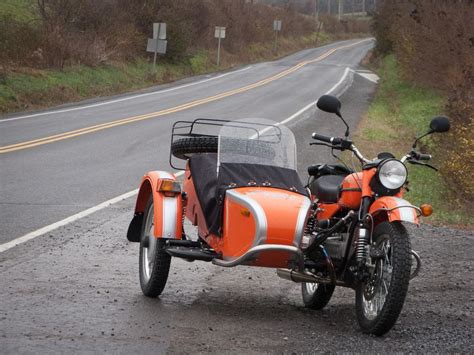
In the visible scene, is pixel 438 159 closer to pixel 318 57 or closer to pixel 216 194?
pixel 216 194

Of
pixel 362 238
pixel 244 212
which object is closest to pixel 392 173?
pixel 362 238

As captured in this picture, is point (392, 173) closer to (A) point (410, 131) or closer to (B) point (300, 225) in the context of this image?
(B) point (300, 225)

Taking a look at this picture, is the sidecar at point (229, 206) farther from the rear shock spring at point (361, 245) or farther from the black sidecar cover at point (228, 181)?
the rear shock spring at point (361, 245)

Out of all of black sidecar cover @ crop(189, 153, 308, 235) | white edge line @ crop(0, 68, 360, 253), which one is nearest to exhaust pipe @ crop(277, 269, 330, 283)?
black sidecar cover @ crop(189, 153, 308, 235)

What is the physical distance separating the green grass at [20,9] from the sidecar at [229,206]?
31086mm

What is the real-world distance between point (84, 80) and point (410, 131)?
14736 mm

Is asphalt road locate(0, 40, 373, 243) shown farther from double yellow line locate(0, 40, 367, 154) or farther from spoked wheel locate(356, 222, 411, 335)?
spoked wheel locate(356, 222, 411, 335)

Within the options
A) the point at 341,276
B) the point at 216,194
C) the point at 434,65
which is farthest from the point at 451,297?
the point at 434,65

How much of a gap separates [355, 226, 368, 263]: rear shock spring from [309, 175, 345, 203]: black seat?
64 cm

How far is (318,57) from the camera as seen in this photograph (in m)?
66.8

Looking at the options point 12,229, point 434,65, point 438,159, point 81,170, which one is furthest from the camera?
point 434,65

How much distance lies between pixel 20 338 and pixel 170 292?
1832 mm

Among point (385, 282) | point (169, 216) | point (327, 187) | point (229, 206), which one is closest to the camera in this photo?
point (385, 282)

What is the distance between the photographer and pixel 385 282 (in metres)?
5.83
